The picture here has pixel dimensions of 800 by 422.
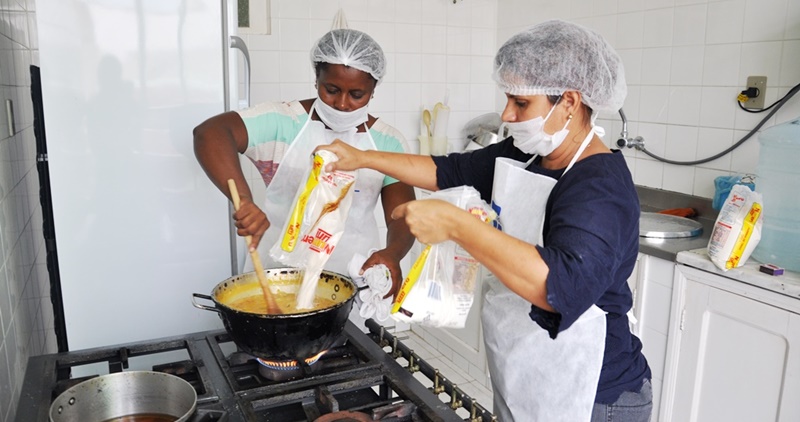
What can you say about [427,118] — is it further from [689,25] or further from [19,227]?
[19,227]

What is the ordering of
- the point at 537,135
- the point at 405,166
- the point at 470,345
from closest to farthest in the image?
the point at 537,135 < the point at 405,166 < the point at 470,345

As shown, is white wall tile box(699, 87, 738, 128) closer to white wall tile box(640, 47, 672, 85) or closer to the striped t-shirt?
white wall tile box(640, 47, 672, 85)

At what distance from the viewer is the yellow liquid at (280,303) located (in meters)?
1.44

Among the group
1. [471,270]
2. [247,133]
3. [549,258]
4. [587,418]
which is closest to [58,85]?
[247,133]

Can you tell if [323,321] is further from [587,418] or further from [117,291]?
[117,291]

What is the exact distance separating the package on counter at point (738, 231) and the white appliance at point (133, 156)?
157 cm

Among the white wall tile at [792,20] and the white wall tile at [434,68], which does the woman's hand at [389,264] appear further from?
the white wall tile at [434,68]

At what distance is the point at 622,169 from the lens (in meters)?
1.22

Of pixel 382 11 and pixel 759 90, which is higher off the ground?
pixel 382 11

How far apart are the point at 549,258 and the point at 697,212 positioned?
1990mm

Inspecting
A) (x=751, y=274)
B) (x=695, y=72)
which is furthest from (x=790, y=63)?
(x=751, y=274)

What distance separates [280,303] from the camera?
150cm

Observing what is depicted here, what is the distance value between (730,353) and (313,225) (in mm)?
1470

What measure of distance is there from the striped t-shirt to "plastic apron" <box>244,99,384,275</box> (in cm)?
2
